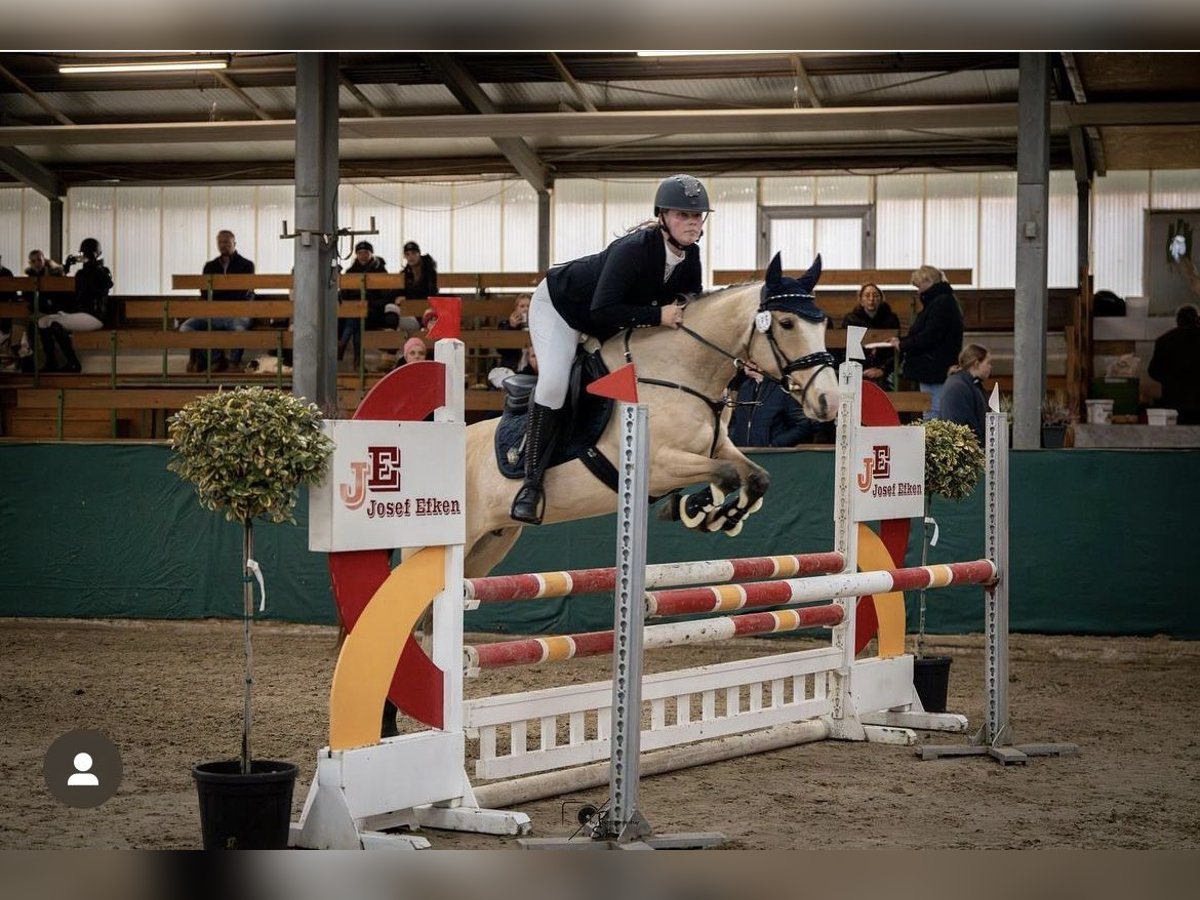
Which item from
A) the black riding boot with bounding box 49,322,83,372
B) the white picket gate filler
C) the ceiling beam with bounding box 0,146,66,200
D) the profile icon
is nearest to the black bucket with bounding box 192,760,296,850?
the white picket gate filler

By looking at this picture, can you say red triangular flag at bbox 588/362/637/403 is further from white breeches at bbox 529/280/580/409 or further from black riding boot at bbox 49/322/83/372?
black riding boot at bbox 49/322/83/372

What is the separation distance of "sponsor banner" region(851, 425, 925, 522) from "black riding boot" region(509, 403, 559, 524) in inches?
48.3

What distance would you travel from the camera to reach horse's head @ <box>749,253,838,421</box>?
14.9 feet

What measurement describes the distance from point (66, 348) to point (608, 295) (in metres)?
9.83

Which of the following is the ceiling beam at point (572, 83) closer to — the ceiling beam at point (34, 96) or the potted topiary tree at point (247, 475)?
the ceiling beam at point (34, 96)

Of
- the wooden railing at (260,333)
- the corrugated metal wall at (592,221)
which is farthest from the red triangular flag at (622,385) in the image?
the corrugated metal wall at (592,221)

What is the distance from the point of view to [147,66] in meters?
11.4

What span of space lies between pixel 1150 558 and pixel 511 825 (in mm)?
5041

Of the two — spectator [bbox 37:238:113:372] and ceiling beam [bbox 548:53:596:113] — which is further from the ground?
ceiling beam [bbox 548:53:596:113]

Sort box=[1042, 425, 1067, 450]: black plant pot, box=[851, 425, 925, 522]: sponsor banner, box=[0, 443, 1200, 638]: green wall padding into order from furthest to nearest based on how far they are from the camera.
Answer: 1. box=[1042, 425, 1067, 450]: black plant pot
2. box=[0, 443, 1200, 638]: green wall padding
3. box=[851, 425, 925, 522]: sponsor banner

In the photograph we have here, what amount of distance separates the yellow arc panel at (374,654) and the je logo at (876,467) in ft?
6.92

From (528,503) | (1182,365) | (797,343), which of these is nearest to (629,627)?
(528,503)

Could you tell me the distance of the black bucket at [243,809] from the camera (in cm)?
337

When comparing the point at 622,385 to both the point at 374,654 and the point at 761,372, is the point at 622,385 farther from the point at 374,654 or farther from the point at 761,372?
the point at 761,372
